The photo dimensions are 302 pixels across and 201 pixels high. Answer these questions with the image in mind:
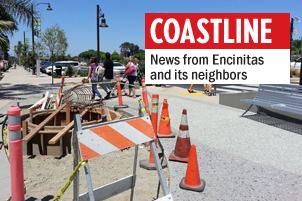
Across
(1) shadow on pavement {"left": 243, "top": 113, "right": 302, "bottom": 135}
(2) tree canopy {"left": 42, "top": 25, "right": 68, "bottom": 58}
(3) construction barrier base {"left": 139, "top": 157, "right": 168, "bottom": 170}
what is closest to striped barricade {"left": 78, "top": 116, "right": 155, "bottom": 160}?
(3) construction barrier base {"left": 139, "top": 157, "right": 168, "bottom": 170}

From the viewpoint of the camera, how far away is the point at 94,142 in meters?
2.99

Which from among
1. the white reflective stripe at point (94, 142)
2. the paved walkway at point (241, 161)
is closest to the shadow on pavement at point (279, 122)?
the paved walkway at point (241, 161)

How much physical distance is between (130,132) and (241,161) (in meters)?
2.82

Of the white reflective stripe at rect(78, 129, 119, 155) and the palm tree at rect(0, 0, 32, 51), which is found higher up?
the palm tree at rect(0, 0, 32, 51)

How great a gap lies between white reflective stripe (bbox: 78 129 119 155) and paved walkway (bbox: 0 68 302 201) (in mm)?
1431

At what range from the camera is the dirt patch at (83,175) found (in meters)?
4.39

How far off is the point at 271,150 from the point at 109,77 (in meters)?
9.22

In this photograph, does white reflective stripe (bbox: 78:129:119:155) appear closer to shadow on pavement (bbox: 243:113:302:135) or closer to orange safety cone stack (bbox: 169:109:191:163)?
orange safety cone stack (bbox: 169:109:191:163)

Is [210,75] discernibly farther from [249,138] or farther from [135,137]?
[135,137]

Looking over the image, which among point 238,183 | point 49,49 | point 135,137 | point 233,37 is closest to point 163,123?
point 238,183

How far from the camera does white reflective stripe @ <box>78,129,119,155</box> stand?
2.92 meters

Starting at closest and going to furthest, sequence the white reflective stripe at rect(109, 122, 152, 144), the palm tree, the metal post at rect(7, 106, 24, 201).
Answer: the metal post at rect(7, 106, 24, 201), the white reflective stripe at rect(109, 122, 152, 144), the palm tree

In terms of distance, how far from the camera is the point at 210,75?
11.0 meters

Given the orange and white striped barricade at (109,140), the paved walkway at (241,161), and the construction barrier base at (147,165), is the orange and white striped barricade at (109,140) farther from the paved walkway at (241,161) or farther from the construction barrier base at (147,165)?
the construction barrier base at (147,165)
